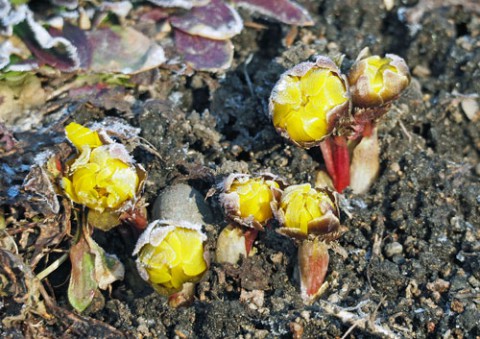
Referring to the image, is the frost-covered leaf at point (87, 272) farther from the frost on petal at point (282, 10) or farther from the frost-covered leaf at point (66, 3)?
the frost on petal at point (282, 10)

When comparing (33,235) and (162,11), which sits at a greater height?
(162,11)

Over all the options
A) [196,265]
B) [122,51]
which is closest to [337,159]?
[196,265]

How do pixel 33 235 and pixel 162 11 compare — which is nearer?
pixel 33 235

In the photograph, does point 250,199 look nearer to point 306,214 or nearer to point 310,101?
point 306,214

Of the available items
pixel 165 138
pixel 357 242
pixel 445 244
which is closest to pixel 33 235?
pixel 165 138

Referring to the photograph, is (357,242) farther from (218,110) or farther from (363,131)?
(218,110)

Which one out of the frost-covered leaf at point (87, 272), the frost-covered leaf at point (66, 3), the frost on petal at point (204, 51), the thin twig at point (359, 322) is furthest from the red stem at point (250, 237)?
the frost-covered leaf at point (66, 3)
